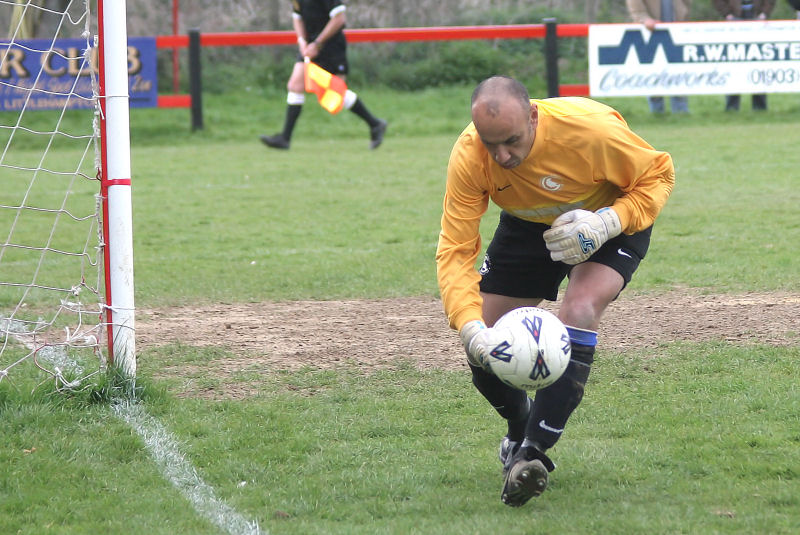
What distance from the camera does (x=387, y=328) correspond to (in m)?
6.62

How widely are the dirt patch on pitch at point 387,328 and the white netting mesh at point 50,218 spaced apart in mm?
554

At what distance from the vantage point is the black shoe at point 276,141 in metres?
14.6

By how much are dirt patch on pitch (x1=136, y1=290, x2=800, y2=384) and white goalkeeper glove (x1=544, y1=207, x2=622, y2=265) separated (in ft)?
6.25

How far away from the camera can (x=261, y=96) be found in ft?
67.2

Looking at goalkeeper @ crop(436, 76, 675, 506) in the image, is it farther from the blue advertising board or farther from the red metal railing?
the red metal railing

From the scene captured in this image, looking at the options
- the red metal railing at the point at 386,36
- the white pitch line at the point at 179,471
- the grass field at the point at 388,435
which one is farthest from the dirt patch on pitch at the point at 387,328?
the red metal railing at the point at 386,36

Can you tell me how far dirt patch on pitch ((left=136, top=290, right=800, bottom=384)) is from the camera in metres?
6.01

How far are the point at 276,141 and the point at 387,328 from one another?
8.49 m

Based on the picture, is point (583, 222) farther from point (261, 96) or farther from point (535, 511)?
point (261, 96)

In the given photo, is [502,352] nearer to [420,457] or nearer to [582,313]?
[582,313]

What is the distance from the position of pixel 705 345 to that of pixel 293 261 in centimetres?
369

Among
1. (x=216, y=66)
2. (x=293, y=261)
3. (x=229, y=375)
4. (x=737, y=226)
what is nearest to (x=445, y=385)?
(x=229, y=375)

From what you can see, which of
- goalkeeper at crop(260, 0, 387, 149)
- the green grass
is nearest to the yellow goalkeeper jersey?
the green grass

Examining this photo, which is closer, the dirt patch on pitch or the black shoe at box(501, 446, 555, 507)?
the black shoe at box(501, 446, 555, 507)
